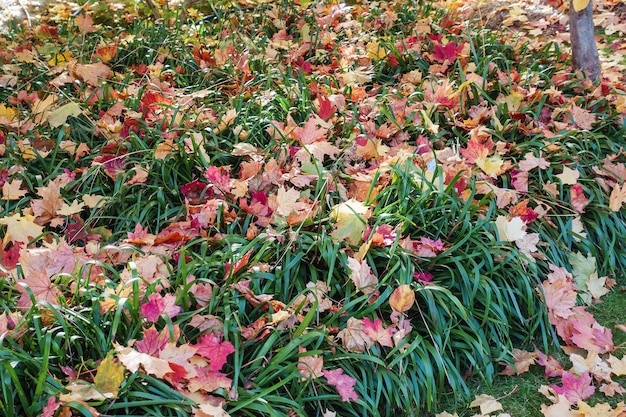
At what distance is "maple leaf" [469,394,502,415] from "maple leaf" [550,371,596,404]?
0.22 metres

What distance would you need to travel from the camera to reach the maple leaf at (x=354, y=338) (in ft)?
7.11

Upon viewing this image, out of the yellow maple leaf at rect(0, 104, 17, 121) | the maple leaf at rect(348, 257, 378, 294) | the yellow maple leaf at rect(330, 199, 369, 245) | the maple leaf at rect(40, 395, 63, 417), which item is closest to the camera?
the maple leaf at rect(40, 395, 63, 417)

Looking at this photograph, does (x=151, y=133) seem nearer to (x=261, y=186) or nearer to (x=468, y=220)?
(x=261, y=186)

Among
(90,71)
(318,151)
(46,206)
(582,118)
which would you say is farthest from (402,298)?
(90,71)

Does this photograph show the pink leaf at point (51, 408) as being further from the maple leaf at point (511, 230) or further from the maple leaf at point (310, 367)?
the maple leaf at point (511, 230)

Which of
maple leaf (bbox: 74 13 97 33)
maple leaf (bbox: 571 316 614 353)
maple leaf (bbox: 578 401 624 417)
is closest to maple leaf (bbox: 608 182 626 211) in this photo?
maple leaf (bbox: 571 316 614 353)

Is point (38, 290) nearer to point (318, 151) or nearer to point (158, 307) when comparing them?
point (158, 307)

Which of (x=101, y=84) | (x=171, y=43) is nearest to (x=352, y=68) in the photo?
(x=171, y=43)

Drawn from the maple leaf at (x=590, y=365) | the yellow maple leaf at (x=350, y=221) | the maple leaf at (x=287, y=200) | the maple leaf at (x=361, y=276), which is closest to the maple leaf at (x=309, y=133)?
the maple leaf at (x=287, y=200)

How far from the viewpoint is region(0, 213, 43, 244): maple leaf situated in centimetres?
247

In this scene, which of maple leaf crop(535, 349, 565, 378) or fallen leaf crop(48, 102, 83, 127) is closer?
maple leaf crop(535, 349, 565, 378)

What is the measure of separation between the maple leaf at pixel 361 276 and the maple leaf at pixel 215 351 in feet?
1.77

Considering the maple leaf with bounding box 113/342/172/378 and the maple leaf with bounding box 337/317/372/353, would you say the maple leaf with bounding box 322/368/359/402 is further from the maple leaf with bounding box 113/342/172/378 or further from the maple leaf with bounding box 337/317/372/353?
the maple leaf with bounding box 113/342/172/378

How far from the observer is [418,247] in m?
2.48
